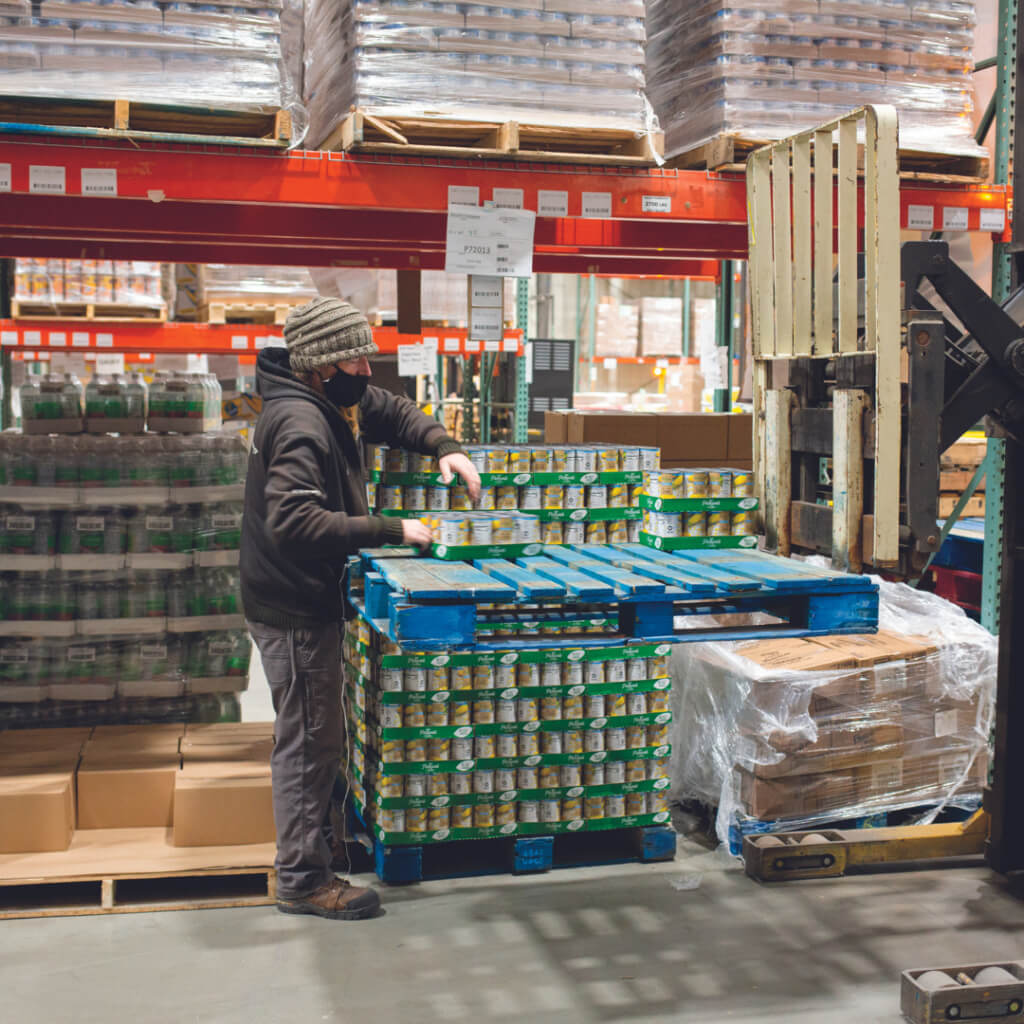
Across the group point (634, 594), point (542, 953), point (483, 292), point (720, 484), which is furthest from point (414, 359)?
point (634, 594)

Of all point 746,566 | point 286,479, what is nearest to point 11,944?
point 286,479

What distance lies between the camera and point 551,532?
5.47m

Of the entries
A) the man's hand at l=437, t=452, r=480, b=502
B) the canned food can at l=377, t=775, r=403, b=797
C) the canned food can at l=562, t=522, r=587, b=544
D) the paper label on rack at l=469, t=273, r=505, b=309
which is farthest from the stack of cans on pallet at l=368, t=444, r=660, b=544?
the canned food can at l=377, t=775, r=403, b=797

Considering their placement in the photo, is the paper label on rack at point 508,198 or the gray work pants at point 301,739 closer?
the gray work pants at point 301,739

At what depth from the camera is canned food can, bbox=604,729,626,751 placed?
17.8ft

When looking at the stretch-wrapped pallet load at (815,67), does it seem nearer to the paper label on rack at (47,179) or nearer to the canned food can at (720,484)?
the canned food can at (720,484)

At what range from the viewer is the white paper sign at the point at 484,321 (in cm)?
562

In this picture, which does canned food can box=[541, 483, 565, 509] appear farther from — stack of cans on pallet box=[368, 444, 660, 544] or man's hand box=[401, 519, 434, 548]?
man's hand box=[401, 519, 434, 548]

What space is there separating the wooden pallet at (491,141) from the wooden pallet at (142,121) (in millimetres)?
308

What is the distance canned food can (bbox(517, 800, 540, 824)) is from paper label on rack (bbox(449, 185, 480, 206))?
2.61 metres

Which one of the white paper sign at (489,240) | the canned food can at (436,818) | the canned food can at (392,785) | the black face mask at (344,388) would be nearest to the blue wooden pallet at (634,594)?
the black face mask at (344,388)

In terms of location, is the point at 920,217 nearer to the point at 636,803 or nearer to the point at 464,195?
the point at 464,195

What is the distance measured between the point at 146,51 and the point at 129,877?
3260 mm

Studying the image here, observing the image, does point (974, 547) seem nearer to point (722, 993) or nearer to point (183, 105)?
point (722, 993)
